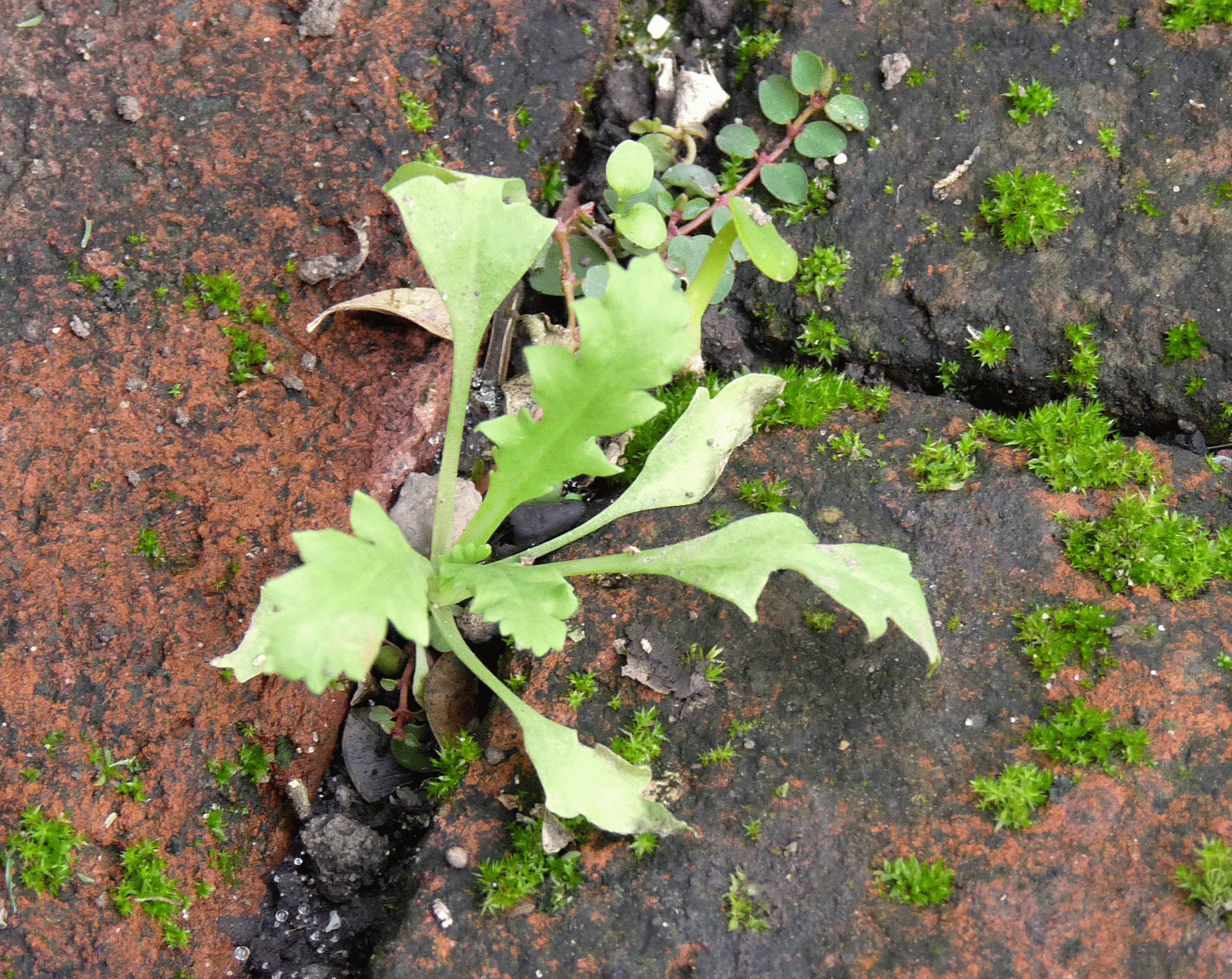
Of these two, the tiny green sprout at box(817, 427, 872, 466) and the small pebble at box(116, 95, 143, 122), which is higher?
the small pebble at box(116, 95, 143, 122)

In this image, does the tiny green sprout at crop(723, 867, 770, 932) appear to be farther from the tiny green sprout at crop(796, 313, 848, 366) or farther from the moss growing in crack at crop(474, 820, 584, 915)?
the tiny green sprout at crop(796, 313, 848, 366)

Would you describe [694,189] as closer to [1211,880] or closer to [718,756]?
[718,756]

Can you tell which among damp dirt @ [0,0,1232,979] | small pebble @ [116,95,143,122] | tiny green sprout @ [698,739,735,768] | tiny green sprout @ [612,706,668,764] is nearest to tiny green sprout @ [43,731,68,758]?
damp dirt @ [0,0,1232,979]

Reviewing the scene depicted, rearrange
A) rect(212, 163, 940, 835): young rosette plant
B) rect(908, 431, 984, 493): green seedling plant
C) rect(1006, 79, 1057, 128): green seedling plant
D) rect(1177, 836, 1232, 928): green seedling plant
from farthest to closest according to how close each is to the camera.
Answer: rect(1006, 79, 1057, 128): green seedling plant → rect(908, 431, 984, 493): green seedling plant → rect(1177, 836, 1232, 928): green seedling plant → rect(212, 163, 940, 835): young rosette plant

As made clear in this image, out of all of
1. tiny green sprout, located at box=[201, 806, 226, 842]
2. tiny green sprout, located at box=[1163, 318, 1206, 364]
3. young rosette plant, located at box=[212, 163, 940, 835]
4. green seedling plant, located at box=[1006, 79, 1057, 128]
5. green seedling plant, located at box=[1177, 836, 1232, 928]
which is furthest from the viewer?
green seedling plant, located at box=[1006, 79, 1057, 128]

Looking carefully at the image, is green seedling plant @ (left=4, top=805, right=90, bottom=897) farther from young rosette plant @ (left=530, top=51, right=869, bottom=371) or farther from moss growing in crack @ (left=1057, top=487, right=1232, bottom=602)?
moss growing in crack @ (left=1057, top=487, right=1232, bottom=602)

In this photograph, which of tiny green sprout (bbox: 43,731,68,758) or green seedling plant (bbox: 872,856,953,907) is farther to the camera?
tiny green sprout (bbox: 43,731,68,758)

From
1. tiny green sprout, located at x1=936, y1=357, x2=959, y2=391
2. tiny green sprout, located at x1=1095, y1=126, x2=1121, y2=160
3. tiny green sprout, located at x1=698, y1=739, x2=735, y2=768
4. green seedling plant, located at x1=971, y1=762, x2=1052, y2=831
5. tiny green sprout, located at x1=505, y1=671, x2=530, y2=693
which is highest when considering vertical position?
tiny green sprout, located at x1=1095, y1=126, x2=1121, y2=160
